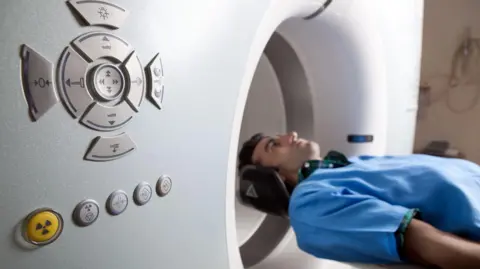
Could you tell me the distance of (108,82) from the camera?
47 cm

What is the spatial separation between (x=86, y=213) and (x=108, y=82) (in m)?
0.14

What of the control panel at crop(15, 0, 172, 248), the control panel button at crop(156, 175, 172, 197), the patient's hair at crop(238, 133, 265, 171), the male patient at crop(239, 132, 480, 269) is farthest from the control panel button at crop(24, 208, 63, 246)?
the patient's hair at crop(238, 133, 265, 171)

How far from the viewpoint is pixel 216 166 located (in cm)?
62

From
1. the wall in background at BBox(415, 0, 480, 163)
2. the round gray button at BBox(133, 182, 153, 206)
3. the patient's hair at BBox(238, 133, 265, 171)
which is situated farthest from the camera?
the wall in background at BBox(415, 0, 480, 163)

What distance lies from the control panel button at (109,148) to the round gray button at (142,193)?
0.15ft

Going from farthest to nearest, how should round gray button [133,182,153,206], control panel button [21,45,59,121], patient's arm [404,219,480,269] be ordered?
patient's arm [404,219,480,269] < round gray button [133,182,153,206] < control panel button [21,45,59,121]

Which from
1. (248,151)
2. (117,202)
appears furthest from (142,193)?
(248,151)

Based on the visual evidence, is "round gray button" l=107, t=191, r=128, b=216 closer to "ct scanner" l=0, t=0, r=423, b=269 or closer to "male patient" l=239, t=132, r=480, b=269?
"ct scanner" l=0, t=0, r=423, b=269

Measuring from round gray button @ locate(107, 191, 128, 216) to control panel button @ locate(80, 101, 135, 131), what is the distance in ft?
0.24

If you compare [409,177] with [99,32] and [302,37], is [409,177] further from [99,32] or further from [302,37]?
[99,32]

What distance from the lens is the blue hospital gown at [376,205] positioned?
0.70 metres

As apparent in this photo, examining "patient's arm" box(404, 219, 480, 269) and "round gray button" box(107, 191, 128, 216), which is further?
"patient's arm" box(404, 219, 480, 269)

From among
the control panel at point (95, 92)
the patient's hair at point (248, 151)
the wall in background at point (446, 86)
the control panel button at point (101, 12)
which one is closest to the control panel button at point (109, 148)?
the control panel at point (95, 92)

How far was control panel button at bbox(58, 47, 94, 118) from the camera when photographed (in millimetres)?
428
